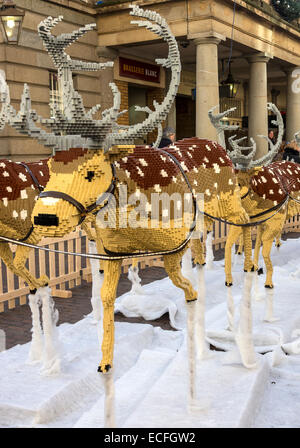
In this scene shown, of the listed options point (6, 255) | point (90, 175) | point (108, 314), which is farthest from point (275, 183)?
point (90, 175)

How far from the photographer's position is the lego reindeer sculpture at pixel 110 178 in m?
2.90

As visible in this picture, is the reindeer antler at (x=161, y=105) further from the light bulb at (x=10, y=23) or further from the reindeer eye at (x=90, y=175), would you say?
the light bulb at (x=10, y=23)

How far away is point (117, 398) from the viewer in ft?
14.4

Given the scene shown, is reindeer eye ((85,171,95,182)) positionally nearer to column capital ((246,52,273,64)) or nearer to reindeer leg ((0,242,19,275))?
reindeer leg ((0,242,19,275))

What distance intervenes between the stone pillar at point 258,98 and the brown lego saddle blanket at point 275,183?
11766 millimetres

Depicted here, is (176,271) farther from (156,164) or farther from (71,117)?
(71,117)

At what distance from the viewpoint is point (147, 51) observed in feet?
58.9

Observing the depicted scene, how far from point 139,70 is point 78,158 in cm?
1606

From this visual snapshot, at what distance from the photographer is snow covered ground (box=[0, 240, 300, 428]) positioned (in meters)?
4.01

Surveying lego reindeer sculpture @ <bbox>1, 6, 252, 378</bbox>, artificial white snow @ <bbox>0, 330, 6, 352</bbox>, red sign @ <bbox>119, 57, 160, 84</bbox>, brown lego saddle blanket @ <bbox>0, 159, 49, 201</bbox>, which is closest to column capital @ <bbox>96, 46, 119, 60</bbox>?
red sign @ <bbox>119, 57, 160, 84</bbox>

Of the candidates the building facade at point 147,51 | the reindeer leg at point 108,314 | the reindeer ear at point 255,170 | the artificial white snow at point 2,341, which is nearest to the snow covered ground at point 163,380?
the artificial white snow at point 2,341

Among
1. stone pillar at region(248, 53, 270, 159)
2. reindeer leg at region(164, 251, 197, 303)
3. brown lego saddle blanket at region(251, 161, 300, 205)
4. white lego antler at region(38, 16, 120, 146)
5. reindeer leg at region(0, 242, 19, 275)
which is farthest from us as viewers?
stone pillar at region(248, 53, 270, 159)
